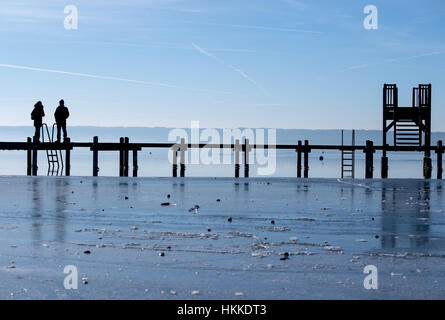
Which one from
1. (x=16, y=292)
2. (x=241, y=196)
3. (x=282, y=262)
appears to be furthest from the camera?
(x=241, y=196)

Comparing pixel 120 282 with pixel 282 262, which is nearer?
pixel 120 282

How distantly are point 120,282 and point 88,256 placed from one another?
142cm

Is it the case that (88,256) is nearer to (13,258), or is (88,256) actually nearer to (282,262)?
(13,258)

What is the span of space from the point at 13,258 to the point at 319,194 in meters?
10.8

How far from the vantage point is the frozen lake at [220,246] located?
5695mm

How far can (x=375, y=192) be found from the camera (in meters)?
17.7

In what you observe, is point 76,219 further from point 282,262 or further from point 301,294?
point 301,294

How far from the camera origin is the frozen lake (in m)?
5.70

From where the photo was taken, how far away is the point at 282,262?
22.6 feet

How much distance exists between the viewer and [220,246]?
7.98 meters

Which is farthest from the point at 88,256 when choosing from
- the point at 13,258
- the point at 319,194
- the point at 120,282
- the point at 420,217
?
the point at 319,194
